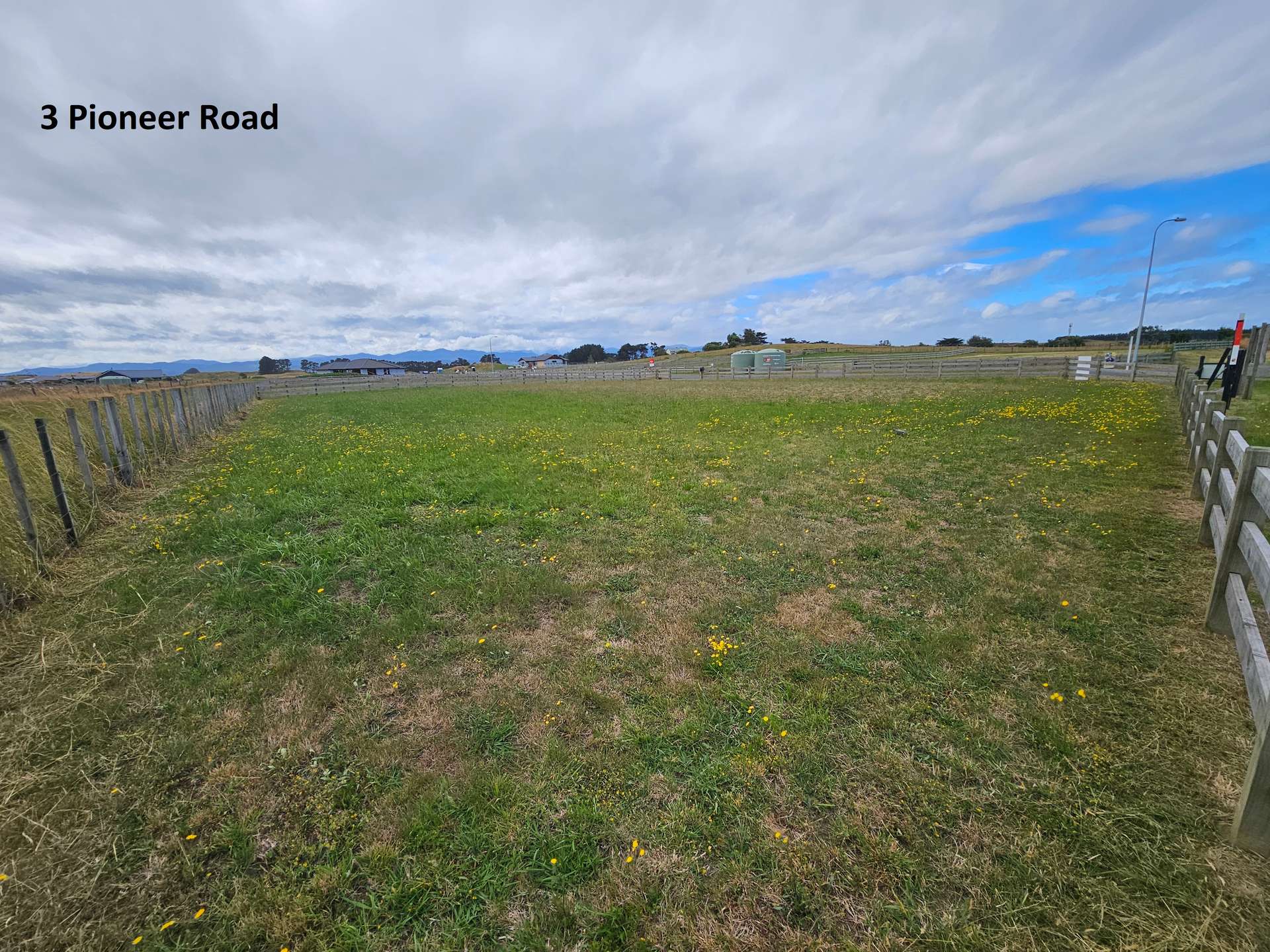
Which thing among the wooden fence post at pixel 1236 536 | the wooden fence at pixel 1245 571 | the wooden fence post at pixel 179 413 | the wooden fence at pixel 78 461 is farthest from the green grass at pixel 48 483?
the wooden fence post at pixel 1236 536

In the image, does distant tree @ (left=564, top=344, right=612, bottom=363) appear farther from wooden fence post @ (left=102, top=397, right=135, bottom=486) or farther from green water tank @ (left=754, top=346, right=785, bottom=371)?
wooden fence post @ (left=102, top=397, right=135, bottom=486)

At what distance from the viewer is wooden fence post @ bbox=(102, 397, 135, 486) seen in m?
8.30

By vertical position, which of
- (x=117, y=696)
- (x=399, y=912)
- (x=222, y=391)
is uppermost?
(x=222, y=391)

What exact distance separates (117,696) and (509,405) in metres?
19.2

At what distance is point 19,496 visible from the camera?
514 centimetres

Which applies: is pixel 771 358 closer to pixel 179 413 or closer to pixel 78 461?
pixel 179 413

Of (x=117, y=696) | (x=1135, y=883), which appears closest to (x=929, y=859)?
(x=1135, y=883)

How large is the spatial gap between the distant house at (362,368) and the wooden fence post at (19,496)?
347 ft

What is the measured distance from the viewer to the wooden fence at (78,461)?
5117 mm

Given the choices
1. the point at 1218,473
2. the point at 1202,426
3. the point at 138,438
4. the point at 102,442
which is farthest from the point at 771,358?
the point at 102,442

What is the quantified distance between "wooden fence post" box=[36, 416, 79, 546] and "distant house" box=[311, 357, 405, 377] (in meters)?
105

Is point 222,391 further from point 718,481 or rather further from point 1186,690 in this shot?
point 1186,690

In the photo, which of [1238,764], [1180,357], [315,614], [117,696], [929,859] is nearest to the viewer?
[929,859]

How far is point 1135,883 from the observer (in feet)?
7.02
